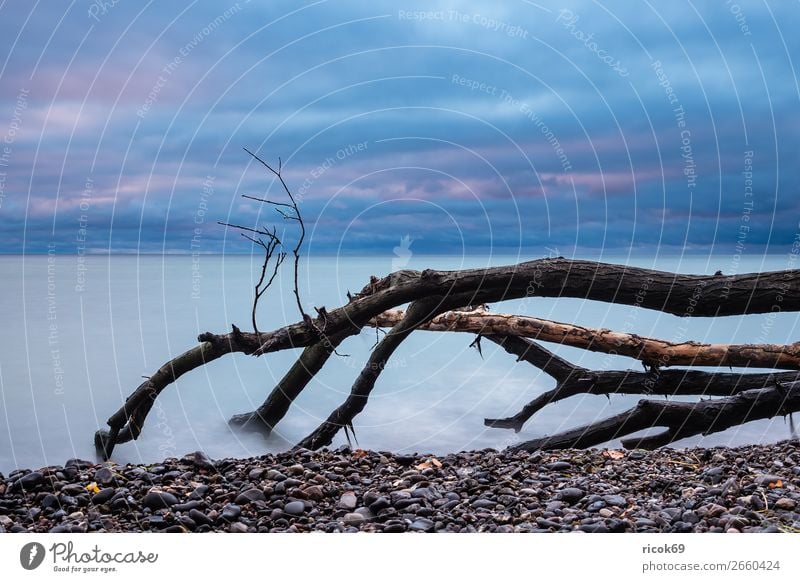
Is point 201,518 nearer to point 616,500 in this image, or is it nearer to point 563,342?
point 616,500

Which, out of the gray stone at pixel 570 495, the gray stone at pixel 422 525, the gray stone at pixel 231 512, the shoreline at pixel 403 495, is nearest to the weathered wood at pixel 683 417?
the shoreline at pixel 403 495

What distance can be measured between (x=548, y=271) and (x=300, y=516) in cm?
333

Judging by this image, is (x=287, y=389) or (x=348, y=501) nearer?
(x=348, y=501)

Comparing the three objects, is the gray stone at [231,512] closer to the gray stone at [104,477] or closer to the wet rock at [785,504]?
the gray stone at [104,477]

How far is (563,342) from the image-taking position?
24.5ft

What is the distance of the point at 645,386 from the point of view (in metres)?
7.31

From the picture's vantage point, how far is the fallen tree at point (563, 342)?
6.45m

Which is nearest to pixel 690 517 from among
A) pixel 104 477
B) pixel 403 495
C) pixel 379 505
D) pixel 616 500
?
pixel 616 500

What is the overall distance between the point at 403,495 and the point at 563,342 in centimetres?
369

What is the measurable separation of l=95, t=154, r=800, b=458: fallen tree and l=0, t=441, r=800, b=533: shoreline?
1421mm

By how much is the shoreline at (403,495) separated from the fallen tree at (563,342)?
1.42 meters

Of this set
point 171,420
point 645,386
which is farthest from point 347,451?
point 171,420
